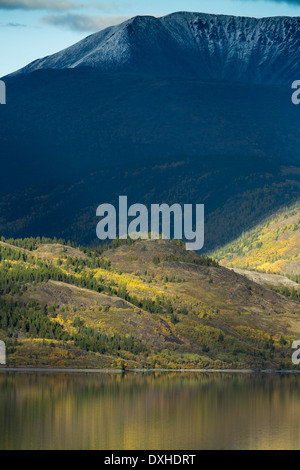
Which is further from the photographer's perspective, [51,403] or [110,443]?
[51,403]

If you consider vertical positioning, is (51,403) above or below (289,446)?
above

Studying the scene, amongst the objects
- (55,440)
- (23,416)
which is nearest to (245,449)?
(55,440)

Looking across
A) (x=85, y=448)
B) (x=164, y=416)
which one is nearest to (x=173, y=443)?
(x=85, y=448)

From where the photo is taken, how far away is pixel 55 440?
156 m

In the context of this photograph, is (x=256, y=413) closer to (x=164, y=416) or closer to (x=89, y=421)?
(x=164, y=416)

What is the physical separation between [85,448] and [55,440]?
7.41 m

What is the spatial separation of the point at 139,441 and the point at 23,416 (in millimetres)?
27525

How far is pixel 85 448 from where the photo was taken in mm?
150750

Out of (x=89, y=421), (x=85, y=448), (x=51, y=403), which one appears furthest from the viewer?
(x=51, y=403)
